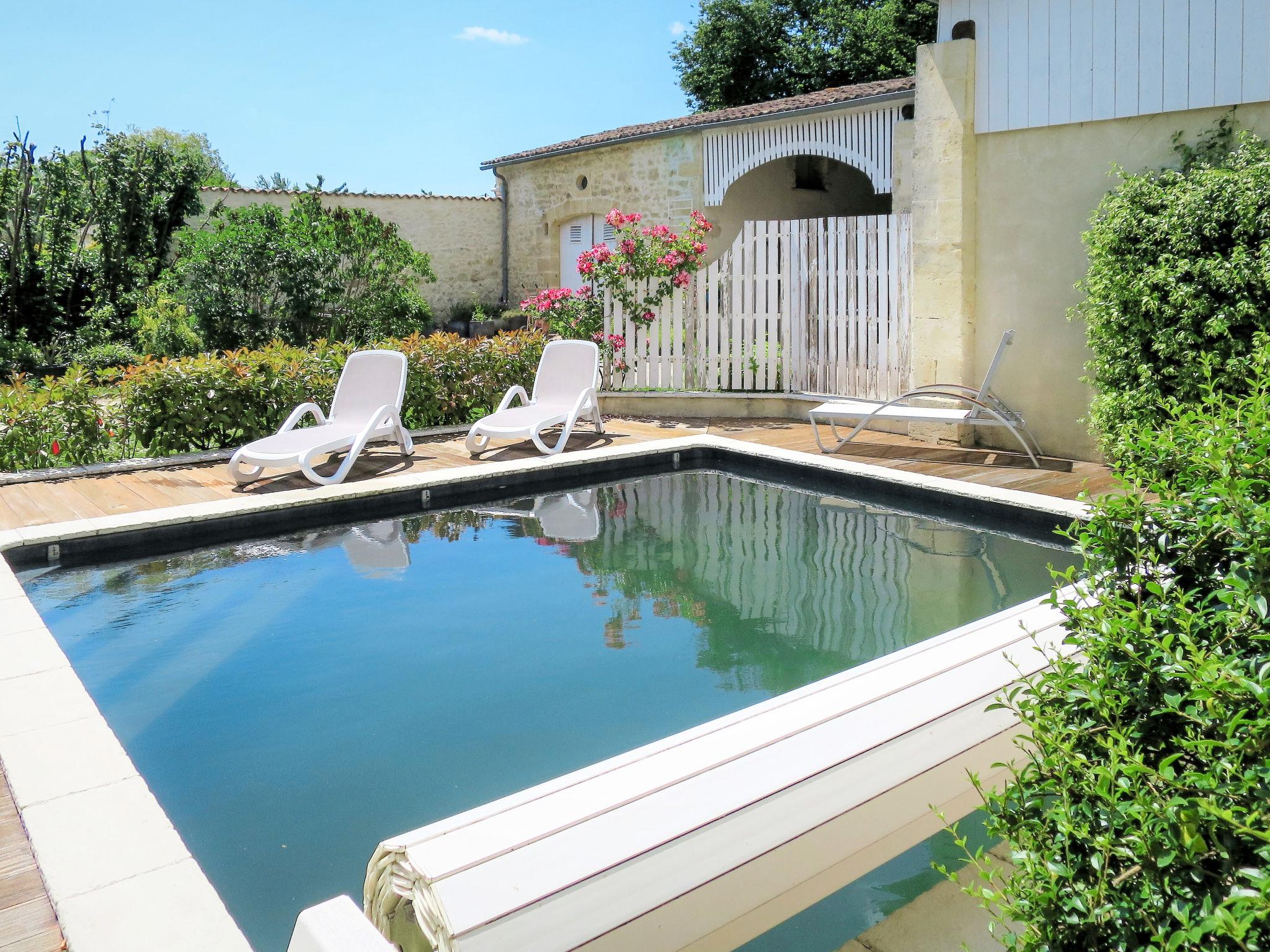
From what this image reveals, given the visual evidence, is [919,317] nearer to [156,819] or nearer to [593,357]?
[593,357]

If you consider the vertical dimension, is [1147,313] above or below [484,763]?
above

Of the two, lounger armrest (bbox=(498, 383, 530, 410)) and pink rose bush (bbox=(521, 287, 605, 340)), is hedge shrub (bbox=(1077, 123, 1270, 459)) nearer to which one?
lounger armrest (bbox=(498, 383, 530, 410))

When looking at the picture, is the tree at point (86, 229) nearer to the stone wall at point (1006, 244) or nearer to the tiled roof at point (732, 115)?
the tiled roof at point (732, 115)

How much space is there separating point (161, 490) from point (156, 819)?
15.7 ft

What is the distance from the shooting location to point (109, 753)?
3.12m

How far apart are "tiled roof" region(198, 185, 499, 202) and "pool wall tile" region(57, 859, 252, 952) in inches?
608

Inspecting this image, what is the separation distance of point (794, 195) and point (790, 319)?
7.53m

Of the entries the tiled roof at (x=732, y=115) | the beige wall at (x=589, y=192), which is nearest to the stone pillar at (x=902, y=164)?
the tiled roof at (x=732, y=115)

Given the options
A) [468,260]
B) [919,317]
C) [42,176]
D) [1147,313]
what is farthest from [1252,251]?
[42,176]

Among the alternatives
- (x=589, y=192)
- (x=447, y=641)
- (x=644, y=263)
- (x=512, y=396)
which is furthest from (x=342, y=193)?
(x=447, y=641)

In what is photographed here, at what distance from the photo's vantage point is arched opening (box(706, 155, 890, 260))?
15805 mm

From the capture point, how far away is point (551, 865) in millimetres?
1898

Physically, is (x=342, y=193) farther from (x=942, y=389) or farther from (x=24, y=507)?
(x=942, y=389)

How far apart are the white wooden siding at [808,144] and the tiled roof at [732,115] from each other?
0.21m
